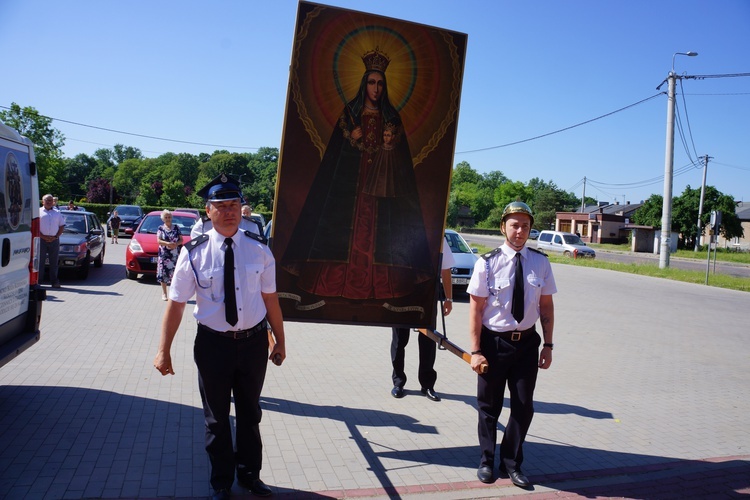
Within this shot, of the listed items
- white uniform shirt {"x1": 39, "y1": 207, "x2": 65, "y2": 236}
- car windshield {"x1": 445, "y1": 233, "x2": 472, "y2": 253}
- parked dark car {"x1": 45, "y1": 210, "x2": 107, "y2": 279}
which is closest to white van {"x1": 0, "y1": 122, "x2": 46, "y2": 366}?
white uniform shirt {"x1": 39, "y1": 207, "x2": 65, "y2": 236}

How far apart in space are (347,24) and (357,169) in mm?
1222

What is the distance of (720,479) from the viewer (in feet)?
16.0

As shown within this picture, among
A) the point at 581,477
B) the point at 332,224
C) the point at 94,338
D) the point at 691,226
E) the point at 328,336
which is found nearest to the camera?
the point at 581,477

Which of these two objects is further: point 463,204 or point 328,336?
point 463,204

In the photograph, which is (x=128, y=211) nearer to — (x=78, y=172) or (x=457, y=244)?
(x=457, y=244)

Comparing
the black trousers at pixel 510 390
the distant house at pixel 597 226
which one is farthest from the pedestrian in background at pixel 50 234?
the distant house at pixel 597 226

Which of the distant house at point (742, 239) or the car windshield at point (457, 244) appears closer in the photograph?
the car windshield at point (457, 244)

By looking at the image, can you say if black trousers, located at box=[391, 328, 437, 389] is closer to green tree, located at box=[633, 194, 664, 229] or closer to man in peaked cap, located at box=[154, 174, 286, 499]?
man in peaked cap, located at box=[154, 174, 286, 499]

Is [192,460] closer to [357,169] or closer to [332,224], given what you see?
[332,224]

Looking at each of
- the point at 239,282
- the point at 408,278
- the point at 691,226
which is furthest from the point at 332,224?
the point at 691,226

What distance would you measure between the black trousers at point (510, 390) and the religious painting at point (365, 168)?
1.10m

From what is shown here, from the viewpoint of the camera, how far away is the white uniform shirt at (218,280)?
13.0 feet

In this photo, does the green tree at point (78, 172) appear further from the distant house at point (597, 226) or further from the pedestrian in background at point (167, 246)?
the pedestrian in background at point (167, 246)

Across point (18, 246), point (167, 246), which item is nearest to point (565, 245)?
point (167, 246)
